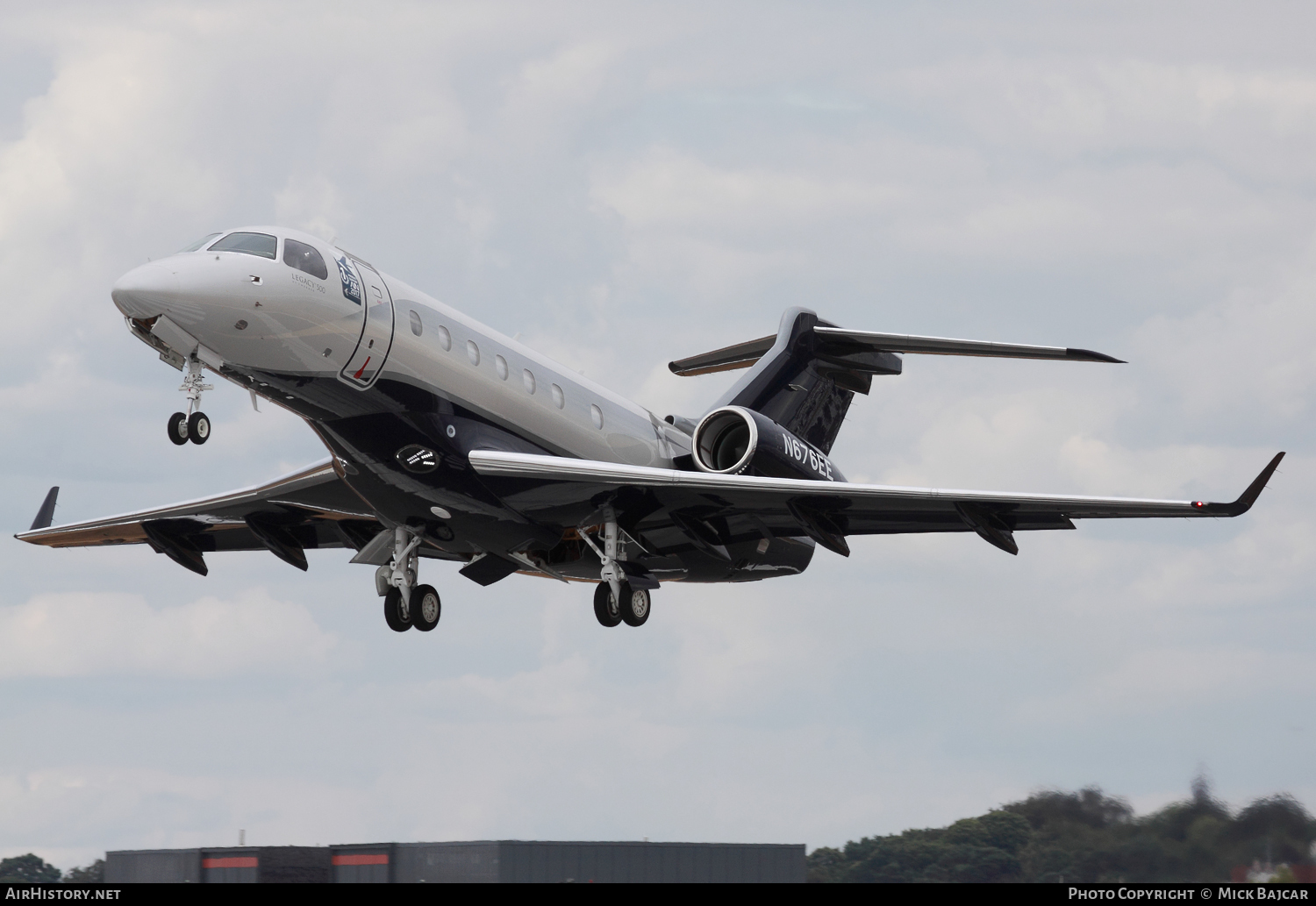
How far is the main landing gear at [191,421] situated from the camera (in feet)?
58.3

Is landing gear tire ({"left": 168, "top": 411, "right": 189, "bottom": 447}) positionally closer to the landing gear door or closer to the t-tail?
the landing gear door

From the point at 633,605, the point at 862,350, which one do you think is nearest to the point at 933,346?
the point at 862,350

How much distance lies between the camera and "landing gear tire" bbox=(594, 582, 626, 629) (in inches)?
917

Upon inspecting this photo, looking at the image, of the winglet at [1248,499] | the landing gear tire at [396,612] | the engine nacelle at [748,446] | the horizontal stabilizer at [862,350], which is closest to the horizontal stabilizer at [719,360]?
the horizontal stabilizer at [862,350]

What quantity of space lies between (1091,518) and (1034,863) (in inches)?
199

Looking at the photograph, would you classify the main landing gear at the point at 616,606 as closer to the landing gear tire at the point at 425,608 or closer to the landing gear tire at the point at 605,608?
the landing gear tire at the point at 605,608

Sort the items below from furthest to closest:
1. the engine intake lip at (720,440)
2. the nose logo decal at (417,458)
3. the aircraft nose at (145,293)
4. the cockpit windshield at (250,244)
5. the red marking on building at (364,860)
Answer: the red marking on building at (364,860)
the engine intake lip at (720,440)
the nose logo decal at (417,458)
the cockpit windshield at (250,244)
the aircraft nose at (145,293)

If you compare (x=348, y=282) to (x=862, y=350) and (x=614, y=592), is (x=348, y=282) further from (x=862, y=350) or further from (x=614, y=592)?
(x=862, y=350)

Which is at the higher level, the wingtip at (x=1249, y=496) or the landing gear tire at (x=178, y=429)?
the landing gear tire at (x=178, y=429)

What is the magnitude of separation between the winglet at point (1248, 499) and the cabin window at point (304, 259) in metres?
11.7

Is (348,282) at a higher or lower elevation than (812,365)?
lower

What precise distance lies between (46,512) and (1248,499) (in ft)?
68.5

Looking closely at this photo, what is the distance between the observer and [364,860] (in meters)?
30.4

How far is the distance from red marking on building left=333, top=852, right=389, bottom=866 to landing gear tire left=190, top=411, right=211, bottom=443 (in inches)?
581
